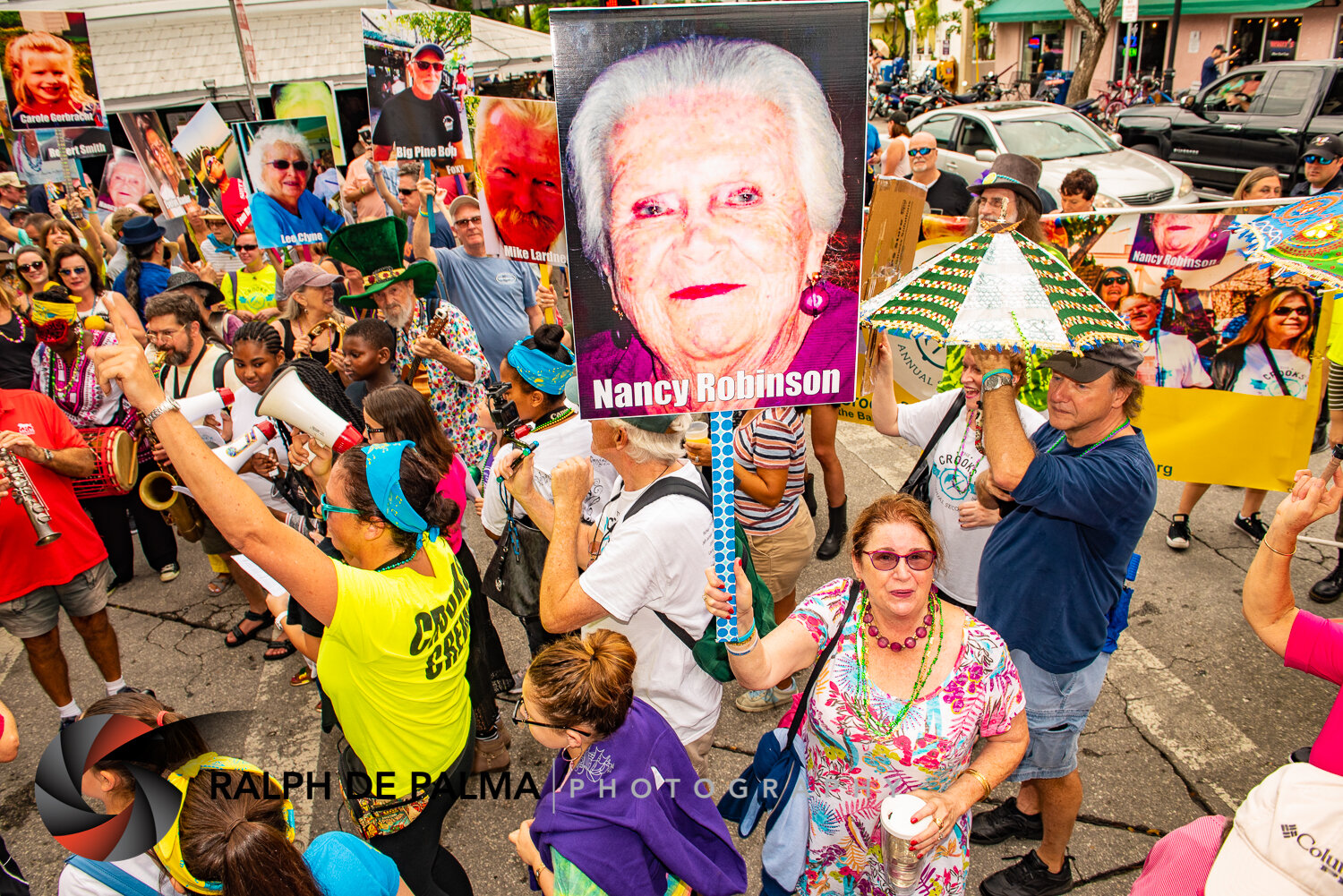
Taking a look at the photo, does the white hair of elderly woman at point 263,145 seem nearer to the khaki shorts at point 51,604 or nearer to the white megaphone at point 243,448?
the khaki shorts at point 51,604

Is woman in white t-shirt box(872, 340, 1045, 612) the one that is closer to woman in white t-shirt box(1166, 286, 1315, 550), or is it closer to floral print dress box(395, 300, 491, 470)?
woman in white t-shirt box(1166, 286, 1315, 550)

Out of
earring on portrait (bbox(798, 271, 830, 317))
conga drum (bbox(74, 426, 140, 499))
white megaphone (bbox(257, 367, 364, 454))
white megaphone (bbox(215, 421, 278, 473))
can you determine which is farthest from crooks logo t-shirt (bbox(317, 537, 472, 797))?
conga drum (bbox(74, 426, 140, 499))

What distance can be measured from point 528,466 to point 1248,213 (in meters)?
4.10

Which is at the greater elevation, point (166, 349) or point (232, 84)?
point (232, 84)

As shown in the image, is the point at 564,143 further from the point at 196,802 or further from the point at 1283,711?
the point at 1283,711

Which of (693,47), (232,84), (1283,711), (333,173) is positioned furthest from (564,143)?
(232,84)

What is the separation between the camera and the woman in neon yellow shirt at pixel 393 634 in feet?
7.23

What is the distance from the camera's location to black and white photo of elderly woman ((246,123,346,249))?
22.1 ft

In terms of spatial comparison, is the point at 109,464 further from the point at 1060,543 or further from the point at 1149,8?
the point at 1149,8

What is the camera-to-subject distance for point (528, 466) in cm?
307

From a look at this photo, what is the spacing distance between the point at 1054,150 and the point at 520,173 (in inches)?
404

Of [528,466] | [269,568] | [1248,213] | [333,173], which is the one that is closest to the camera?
[269,568]

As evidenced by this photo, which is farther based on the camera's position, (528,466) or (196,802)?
(528,466)
